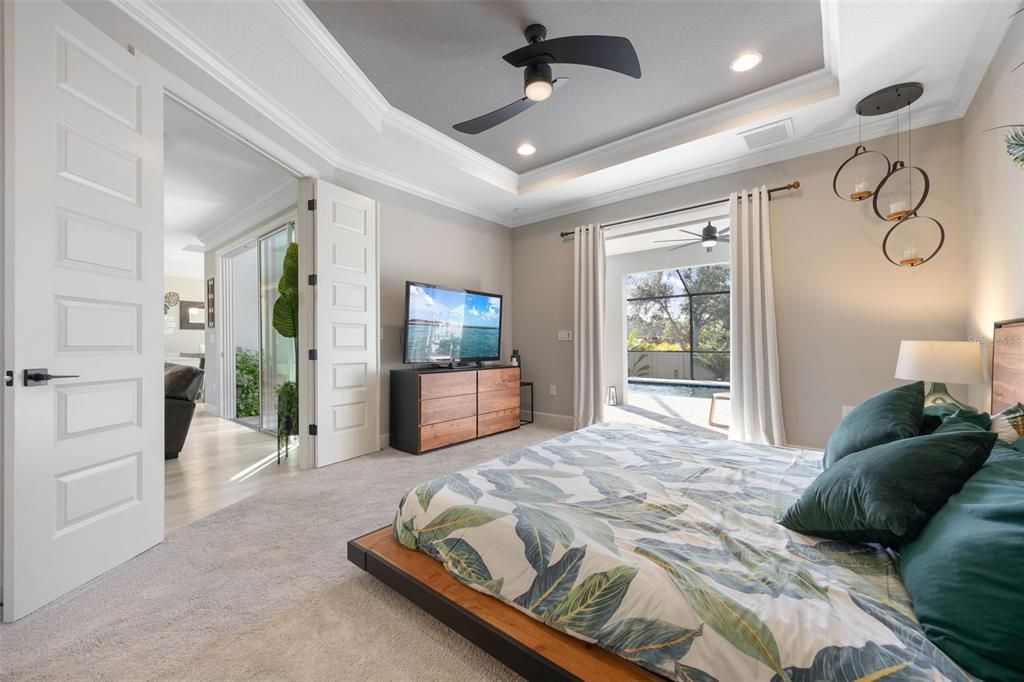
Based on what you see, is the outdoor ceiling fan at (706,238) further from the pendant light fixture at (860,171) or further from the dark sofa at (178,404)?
the dark sofa at (178,404)

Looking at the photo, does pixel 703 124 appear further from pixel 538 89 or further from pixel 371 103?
pixel 371 103

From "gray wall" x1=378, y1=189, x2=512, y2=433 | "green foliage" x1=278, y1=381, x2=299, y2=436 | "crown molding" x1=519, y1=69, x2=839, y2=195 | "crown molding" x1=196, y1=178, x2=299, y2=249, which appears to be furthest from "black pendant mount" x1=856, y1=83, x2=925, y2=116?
"green foliage" x1=278, y1=381, x2=299, y2=436

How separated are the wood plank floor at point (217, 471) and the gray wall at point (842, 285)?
4306 millimetres

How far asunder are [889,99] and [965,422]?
8.22ft

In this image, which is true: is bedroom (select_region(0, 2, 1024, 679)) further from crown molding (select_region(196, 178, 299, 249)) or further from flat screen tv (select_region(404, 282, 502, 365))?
crown molding (select_region(196, 178, 299, 249))

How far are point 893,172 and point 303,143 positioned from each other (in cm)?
440

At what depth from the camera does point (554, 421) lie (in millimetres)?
4914

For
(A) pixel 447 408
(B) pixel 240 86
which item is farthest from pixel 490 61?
(A) pixel 447 408

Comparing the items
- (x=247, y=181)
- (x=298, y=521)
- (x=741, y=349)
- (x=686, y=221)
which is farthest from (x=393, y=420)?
(x=686, y=221)

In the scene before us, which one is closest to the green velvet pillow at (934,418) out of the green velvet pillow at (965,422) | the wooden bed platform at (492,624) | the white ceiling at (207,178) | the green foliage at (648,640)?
the green velvet pillow at (965,422)

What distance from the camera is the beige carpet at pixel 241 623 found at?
127 cm

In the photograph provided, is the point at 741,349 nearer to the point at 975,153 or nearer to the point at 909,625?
the point at 975,153

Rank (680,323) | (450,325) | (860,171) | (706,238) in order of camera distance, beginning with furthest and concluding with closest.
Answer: (680,323), (706,238), (450,325), (860,171)

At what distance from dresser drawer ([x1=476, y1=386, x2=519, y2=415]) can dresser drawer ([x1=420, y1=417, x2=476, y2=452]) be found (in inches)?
7.3
